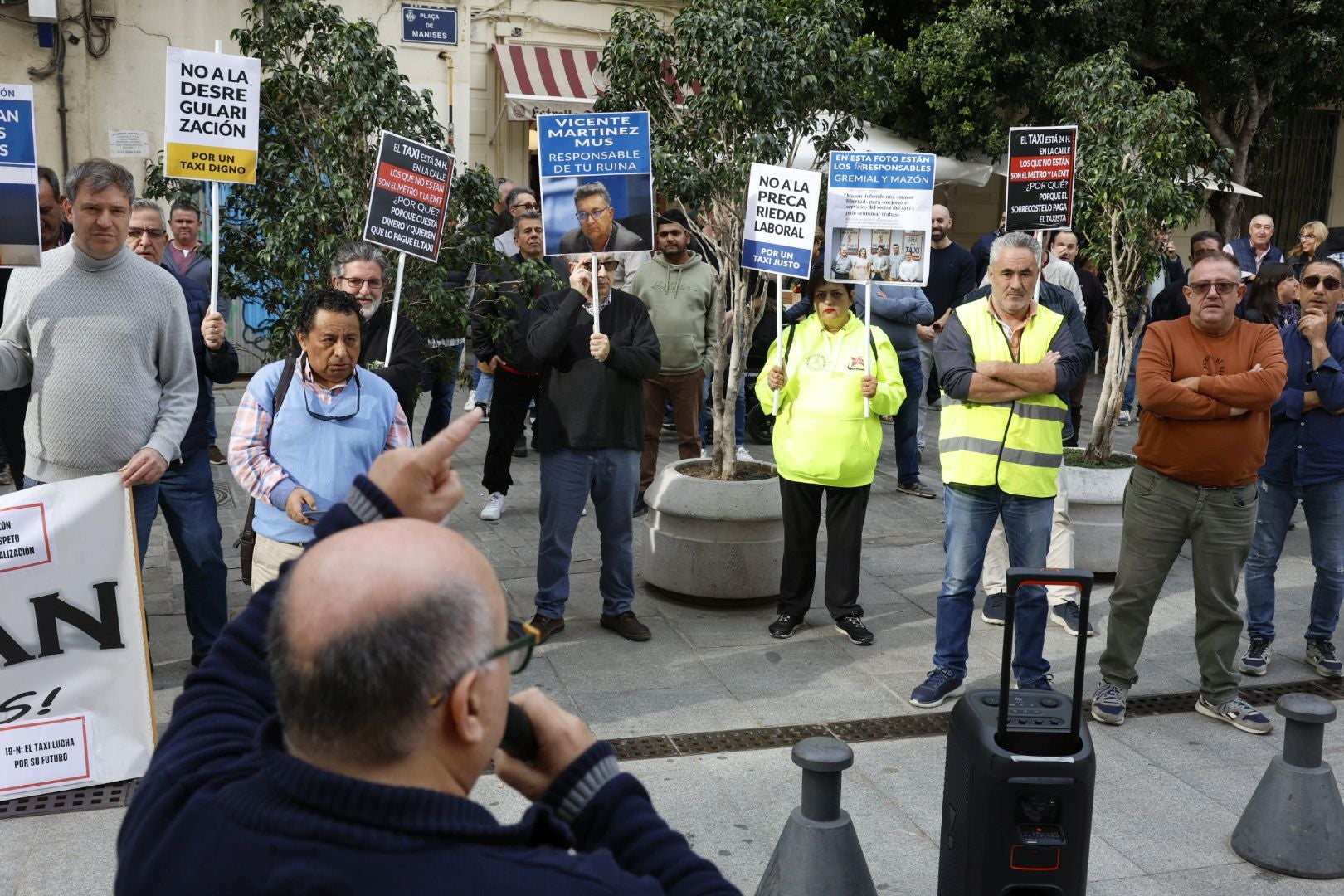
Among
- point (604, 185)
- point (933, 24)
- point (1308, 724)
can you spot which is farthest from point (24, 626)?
point (933, 24)

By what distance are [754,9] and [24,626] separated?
468 centimetres

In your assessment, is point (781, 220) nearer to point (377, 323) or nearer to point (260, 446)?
point (377, 323)

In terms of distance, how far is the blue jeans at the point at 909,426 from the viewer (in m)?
9.45

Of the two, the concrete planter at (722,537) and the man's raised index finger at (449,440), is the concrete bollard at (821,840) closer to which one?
the man's raised index finger at (449,440)

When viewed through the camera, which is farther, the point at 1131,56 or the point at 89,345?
the point at 1131,56

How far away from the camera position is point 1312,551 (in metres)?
6.10

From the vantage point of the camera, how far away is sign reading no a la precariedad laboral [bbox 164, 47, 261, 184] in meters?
5.75

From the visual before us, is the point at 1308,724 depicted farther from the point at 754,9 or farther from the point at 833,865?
Result: the point at 754,9

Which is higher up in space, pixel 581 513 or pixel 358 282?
pixel 358 282

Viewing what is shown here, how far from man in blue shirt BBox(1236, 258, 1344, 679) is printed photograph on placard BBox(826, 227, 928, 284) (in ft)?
6.01

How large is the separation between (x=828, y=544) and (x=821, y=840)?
121 inches

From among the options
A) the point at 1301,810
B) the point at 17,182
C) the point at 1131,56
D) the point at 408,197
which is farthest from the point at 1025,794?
the point at 1131,56

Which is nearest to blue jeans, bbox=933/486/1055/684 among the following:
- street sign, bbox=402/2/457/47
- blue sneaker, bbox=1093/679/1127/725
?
blue sneaker, bbox=1093/679/1127/725

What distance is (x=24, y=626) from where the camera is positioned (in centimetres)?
440
